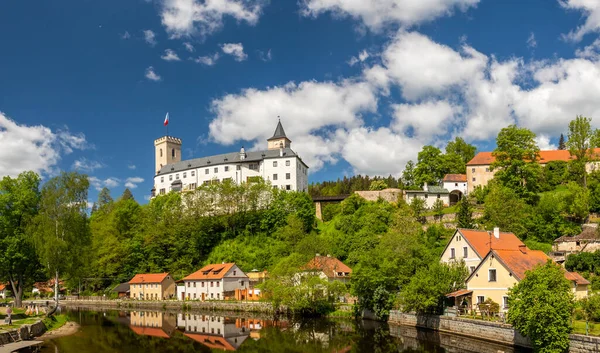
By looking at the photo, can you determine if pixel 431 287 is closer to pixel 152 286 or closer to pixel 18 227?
pixel 18 227

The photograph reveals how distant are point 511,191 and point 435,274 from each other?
104 feet

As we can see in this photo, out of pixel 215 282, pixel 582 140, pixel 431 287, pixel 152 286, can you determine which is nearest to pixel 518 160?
pixel 582 140

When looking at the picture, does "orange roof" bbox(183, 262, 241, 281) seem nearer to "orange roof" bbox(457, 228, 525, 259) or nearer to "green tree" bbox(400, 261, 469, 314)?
"green tree" bbox(400, 261, 469, 314)

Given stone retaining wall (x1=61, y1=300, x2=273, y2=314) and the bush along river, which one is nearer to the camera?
the bush along river

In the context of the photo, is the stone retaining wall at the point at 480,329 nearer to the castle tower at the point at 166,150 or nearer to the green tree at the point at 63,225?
the green tree at the point at 63,225

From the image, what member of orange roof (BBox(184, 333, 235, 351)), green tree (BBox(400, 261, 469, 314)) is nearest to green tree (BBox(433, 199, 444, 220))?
green tree (BBox(400, 261, 469, 314))

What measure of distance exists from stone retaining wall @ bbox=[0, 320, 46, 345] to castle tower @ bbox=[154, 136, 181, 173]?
258 ft

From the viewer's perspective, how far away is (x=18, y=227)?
40.0 metres

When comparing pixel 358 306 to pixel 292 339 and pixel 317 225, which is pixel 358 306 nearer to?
pixel 292 339

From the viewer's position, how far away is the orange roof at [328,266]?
50.8m

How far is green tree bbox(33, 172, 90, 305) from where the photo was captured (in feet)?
131

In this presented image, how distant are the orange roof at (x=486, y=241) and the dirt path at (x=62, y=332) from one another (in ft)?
107

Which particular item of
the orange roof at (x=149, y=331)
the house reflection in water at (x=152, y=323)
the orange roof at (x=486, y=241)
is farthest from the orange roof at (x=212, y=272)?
the orange roof at (x=486, y=241)

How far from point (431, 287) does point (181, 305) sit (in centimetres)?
3759
